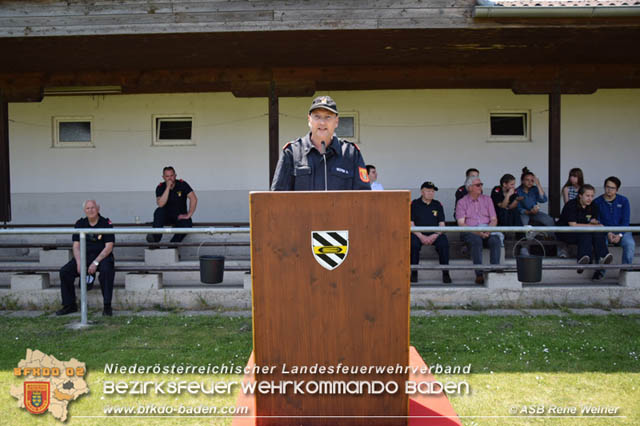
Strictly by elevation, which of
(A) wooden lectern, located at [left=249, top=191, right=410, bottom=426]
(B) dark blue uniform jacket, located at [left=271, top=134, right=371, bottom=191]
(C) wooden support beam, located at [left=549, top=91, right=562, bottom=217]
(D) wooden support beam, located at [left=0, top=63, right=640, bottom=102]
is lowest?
(A) wooden lectern, located at [left=249, top=191, right=410, bottom=426]

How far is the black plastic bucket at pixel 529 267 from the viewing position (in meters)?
5.71

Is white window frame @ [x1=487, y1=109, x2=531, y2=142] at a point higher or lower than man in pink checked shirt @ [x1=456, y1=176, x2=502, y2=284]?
higher

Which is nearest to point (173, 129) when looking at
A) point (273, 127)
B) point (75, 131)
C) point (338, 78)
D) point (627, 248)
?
point (75, 131)

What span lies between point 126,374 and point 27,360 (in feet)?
3.21

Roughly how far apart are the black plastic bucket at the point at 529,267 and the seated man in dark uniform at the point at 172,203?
461 centimetres

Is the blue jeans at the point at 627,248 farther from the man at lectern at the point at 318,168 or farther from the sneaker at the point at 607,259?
the man at lectern at the point at 318,168

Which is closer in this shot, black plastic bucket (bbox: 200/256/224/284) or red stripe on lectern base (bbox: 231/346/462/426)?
red stripe on lectern base (bbox: 231/346/462/426)

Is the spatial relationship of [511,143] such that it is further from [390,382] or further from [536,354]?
[390,382]

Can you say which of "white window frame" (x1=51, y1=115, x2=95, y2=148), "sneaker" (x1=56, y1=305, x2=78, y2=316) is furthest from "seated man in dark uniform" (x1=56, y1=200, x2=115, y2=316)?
"white window frame" (x1=51, y1=115, x2=95, y2=148)

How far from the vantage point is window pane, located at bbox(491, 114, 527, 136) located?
9.58m

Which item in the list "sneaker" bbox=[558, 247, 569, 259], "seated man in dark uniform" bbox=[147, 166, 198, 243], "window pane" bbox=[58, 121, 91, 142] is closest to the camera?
"sneaker" bbox=[558, 247, 569, 259]

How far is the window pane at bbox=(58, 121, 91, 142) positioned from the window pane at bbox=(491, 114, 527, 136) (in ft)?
25.3

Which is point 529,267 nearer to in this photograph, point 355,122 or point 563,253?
point 563,253

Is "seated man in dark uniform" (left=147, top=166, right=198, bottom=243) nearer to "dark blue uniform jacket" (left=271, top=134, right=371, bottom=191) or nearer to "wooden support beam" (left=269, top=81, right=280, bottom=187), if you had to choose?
"wooden support beam" (left=269, top=81, right=280, bottom=187)
